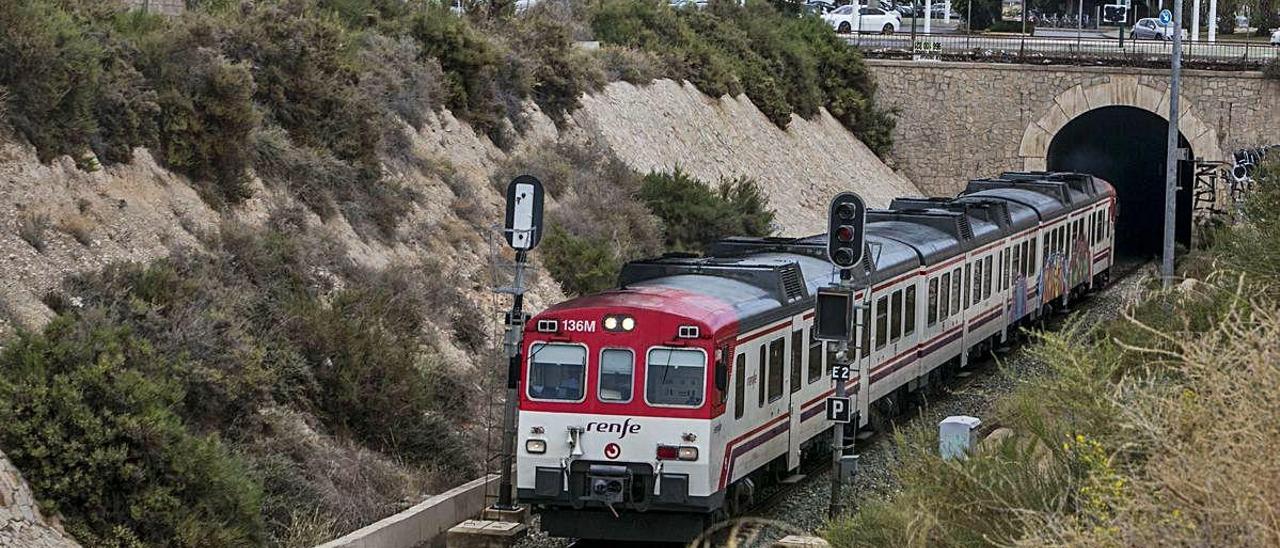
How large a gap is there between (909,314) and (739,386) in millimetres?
6436

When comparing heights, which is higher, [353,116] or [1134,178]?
[353,116]

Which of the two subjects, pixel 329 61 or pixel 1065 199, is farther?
pixel 1065 199

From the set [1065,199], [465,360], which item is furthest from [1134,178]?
[465,360]

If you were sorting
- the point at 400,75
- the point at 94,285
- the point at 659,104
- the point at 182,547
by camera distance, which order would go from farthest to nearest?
1. the point at 659,104
2. the point at 400,75
3. the point at 94,285
4. the point at 182,547

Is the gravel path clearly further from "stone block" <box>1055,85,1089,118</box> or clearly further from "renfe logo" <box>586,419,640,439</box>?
"stone block" <box>1055,85,1089,118</box>

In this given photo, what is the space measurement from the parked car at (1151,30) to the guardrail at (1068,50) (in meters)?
11.9

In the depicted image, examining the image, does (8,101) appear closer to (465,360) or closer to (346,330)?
(346,330)

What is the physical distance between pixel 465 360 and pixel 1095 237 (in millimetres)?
17890

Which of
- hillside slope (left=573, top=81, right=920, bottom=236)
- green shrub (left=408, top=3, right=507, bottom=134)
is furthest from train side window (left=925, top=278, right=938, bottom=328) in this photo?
hillside slope (left=573, top=81, right=920, bottom=236)

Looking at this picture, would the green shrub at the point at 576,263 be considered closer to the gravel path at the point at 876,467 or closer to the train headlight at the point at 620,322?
the gravel path at the point at 876,467

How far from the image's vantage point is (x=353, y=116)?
2511 cm

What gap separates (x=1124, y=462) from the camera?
31.1ft

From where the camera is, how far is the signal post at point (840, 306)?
607 inches

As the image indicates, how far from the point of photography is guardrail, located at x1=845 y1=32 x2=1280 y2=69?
49.4 metres
